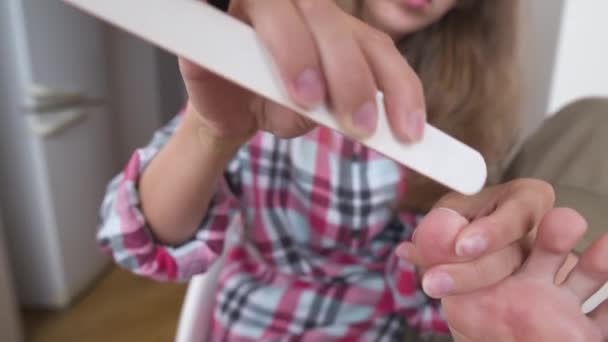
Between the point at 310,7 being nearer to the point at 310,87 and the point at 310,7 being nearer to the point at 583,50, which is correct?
the point at 310,87

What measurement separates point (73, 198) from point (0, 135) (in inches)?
5.2

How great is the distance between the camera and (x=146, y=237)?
0.37 m

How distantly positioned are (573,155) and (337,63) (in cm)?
33

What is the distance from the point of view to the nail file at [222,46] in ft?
0.41

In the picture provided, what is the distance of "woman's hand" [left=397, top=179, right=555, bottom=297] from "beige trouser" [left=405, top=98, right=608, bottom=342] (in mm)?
155

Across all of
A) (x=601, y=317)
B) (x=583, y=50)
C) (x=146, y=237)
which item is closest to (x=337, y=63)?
(x=601, y=317)

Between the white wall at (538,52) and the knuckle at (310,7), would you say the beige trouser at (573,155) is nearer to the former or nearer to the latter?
the white wall at (538,52)

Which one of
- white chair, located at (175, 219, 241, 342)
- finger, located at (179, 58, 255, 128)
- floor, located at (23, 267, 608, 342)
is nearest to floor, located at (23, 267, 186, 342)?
floor, located at (23, 267, 608, 342)

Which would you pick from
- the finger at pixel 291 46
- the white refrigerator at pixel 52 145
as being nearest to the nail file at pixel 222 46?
the finger at pixel 291 46

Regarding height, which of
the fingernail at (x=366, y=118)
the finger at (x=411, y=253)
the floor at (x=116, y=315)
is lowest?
the floor at (x=116, y=315)

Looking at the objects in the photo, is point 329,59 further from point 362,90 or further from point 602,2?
point 602,2

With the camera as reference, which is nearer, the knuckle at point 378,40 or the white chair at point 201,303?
the knuckle at point 378,40

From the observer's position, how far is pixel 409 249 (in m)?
0.19

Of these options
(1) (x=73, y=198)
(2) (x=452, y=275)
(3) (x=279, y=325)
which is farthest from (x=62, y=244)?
(2) (x=452, y=275)
